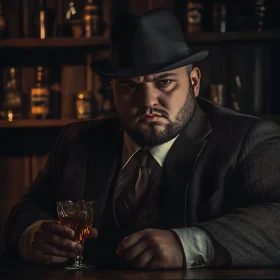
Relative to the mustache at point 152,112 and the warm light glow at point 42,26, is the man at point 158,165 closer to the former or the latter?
the mustache at point 152,112

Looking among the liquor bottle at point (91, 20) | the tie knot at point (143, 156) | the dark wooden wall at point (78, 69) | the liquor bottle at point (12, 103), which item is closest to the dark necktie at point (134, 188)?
the tie knot at point (143, 156)

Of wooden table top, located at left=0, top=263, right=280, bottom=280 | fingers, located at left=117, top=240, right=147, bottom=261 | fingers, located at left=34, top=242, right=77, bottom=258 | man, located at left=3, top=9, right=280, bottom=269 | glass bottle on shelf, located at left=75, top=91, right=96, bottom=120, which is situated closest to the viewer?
wooden table top, located at left=0, top=263, right=280, bottom=280

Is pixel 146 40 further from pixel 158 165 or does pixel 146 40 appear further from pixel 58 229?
pixel 58 229

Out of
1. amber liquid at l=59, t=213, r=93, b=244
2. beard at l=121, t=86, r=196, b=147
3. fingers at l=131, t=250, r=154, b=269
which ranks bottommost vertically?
fingers at l=131, t=250, r=154, b=269

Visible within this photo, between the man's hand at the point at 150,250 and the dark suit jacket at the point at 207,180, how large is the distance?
0.12 metres

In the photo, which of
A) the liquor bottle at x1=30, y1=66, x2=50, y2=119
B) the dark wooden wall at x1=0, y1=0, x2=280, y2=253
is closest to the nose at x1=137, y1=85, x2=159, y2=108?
the dark wooden wall at x1=0, y1=0, x2=280, y2=253

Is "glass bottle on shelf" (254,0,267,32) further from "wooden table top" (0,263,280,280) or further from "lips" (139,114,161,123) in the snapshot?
"wooden table top" (0,263,280,280)

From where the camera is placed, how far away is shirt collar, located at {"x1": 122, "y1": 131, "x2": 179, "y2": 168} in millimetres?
2232

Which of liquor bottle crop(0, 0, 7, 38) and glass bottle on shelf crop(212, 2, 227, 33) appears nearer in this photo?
glass bottle on shelf crop(212, 2, 227, 33)

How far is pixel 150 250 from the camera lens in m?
1.75

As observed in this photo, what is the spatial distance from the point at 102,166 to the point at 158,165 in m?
0.19

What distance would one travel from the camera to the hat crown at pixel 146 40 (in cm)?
213

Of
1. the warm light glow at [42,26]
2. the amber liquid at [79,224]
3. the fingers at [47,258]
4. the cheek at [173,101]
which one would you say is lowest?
the fingers at [47,258]

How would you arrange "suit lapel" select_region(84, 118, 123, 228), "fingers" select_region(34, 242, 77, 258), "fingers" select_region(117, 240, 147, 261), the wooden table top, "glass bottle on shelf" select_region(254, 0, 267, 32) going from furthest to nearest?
"glass bottle on shelf" select_region(254, 0, 267, 32) → "suit lapel" select_region(84, 118, 123, 228) → "fingers" select_region(34, 242, 77, 258) → "fingers" select_region(117, 240, 147, 261) → the wooden table top
